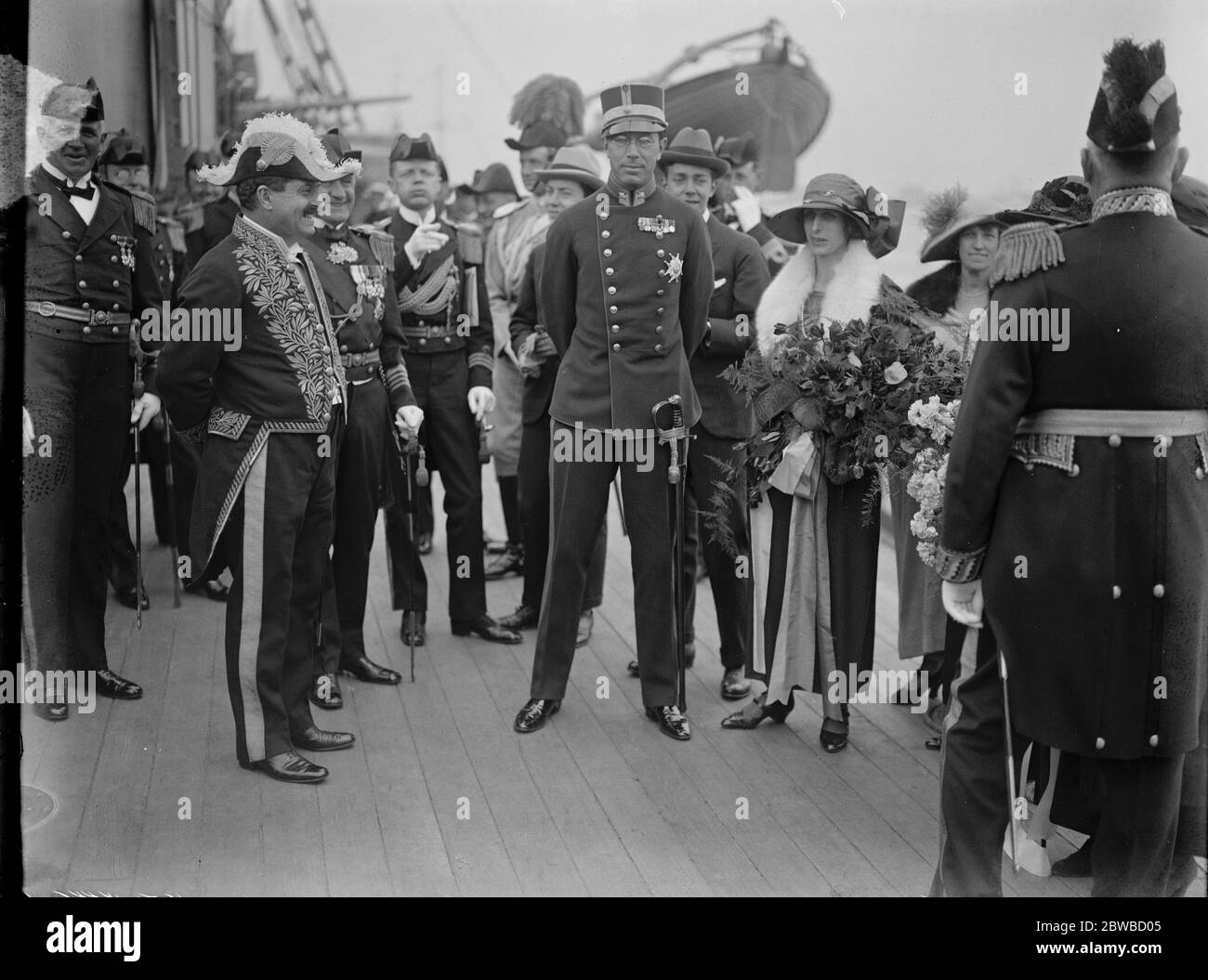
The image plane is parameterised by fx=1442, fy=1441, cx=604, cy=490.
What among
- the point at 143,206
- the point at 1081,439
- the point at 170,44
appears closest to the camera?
the point at 1081,439

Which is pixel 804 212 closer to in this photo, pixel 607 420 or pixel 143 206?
pixel 607 420

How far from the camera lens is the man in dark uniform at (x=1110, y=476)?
305 centimetres

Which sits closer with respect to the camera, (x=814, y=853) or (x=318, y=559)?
(x=814, y=853)

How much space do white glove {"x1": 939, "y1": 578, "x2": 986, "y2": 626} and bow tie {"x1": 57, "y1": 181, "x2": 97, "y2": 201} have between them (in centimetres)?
A: 319

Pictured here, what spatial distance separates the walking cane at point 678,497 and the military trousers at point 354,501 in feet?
3.44

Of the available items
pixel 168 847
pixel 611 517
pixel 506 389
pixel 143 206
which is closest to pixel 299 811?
pixel 168 847

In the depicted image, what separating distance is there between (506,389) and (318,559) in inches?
99.8

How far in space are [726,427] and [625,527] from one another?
0.54 metres

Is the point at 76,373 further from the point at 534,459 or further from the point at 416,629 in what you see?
the point at 534,459

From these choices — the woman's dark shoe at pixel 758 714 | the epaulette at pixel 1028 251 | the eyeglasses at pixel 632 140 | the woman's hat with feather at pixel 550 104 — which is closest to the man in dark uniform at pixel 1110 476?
the epaulette at pixel 1028 251

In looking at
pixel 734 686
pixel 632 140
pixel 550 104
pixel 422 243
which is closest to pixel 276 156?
pixel 632 140

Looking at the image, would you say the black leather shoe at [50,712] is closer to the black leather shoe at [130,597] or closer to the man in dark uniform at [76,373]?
the man in dark uniform at [76,373]
